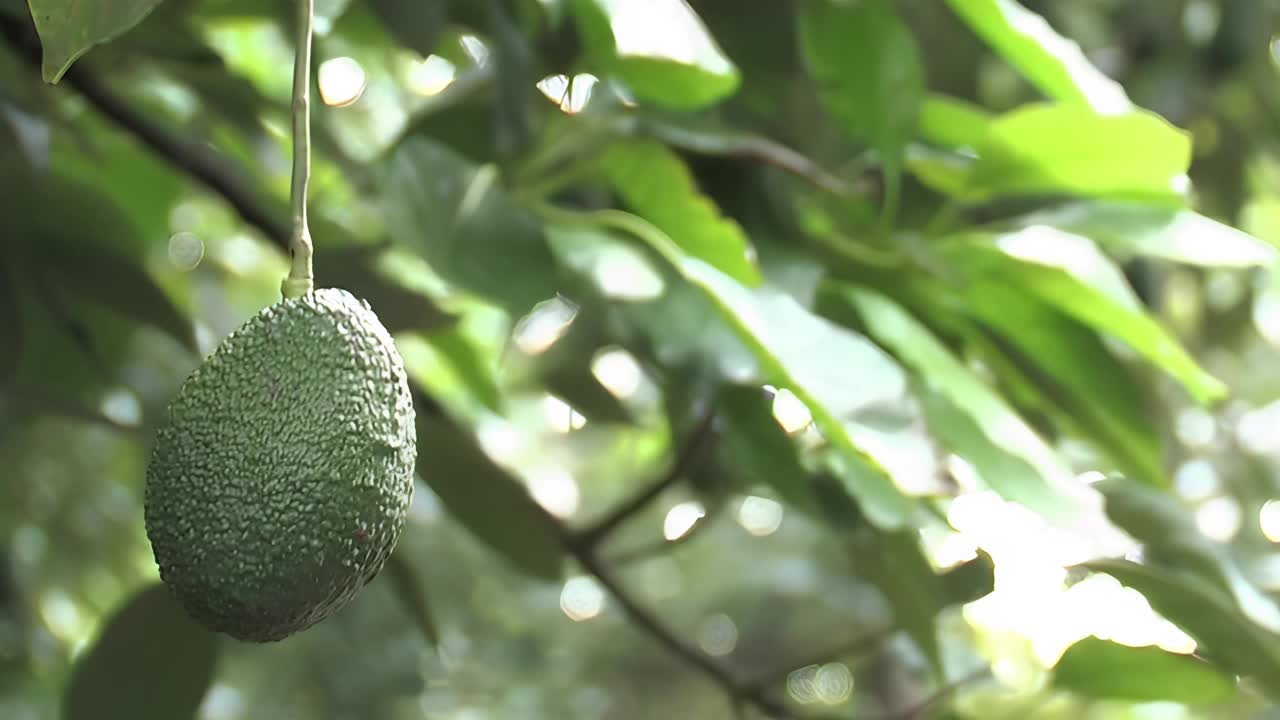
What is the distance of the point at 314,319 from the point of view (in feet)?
1.23

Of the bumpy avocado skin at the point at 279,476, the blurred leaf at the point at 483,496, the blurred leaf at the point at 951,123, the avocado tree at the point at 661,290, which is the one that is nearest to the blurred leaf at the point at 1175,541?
the avocado tree at the point at 661,290

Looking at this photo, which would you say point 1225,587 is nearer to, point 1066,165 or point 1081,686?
point 1081,686

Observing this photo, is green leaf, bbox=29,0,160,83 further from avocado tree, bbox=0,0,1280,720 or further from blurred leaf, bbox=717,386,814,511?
blurred leaf, bbox=717,386,814,511

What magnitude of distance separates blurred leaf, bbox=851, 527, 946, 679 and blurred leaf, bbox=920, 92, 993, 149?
230 mm

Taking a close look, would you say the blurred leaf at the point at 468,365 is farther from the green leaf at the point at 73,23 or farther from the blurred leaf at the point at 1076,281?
the green leaf at the point at 73,23

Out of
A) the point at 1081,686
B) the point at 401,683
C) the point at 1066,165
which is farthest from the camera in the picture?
the point at 401,683

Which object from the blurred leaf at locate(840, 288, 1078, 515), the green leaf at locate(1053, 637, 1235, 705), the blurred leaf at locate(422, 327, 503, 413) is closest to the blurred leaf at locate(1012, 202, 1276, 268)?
the blurred leaf at locate(840, 288, 1078, 515)

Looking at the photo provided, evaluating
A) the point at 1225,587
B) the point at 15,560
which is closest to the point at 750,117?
the point at 1225,587

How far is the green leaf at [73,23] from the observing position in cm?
32

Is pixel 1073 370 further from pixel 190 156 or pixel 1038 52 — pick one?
pixel 190 156

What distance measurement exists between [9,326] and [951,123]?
0.56 metres

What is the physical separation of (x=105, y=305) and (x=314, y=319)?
17.0 inches

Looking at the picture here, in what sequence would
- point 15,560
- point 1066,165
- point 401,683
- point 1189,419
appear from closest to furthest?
1. point 1066,165
2. point 15,560
3. point 401,683
4. point 1189,419

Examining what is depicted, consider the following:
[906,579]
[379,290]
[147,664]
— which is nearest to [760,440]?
[906,579]
